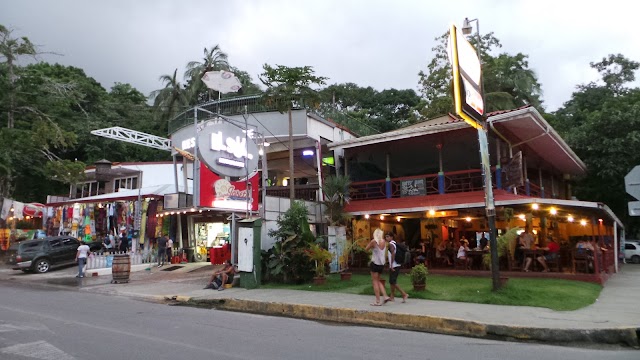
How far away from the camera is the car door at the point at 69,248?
74.7 ft

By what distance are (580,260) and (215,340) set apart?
12.7m

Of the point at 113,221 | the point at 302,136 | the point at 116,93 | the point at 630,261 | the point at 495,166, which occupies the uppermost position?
the point at 116,93

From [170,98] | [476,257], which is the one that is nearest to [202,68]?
[170,98]

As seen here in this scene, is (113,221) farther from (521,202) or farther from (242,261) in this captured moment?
(521,202)

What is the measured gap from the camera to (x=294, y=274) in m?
14.9

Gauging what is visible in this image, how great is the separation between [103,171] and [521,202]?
927 inches

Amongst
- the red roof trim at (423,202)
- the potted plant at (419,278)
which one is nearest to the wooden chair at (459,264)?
the red roof trim at (423,202)

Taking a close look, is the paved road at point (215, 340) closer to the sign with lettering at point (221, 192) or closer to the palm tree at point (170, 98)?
the sign with lettering at point (221, 192)

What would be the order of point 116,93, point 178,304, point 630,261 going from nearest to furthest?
point 178,304
point 630,261
point 116,93

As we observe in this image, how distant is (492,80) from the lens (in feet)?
104

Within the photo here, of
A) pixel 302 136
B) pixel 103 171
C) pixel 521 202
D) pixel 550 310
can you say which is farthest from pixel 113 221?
pixel 550 310

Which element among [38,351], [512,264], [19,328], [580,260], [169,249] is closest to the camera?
[38,351]

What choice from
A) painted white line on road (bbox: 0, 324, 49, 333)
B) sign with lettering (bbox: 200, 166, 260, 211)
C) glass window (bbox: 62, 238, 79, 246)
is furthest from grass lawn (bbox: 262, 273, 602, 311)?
glass window (bbox: 62, 238, 79, 246)

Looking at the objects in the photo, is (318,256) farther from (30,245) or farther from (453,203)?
(30,245)
